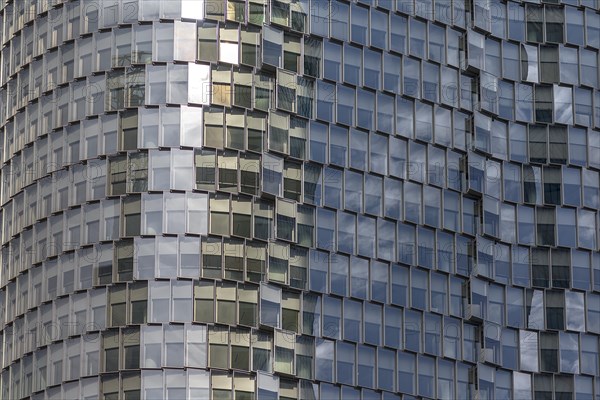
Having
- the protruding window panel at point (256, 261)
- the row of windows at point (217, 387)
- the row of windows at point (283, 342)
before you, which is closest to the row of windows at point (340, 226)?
the protruding window panel at point (256, 261)

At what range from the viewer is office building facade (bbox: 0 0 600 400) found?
533 feet

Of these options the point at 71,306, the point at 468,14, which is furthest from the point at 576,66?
the point at 71,306

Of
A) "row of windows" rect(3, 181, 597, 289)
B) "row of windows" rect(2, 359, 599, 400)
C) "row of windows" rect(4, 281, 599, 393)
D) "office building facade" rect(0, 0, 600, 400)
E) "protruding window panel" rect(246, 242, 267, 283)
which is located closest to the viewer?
"row of windows" rect(2, 359, 599, 400)

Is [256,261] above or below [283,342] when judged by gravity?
above

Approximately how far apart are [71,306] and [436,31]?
102ft

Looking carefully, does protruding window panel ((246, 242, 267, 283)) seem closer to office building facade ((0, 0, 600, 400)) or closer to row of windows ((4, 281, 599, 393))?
office building facade ((0, 0, 600, 400))

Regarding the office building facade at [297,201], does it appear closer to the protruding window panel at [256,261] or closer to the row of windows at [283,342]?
the row of windows at [283,342]

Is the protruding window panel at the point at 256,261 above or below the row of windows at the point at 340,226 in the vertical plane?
below

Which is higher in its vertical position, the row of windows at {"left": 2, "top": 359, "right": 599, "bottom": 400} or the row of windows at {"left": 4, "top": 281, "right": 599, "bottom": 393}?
the row of windows at {"left": 4, "top": 281, "right": 599, "bottom": 393}

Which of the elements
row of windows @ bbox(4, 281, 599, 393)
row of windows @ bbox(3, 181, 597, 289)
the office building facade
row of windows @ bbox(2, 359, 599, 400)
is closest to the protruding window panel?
the office building facade

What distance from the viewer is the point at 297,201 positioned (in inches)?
6555

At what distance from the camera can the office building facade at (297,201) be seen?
162 meters

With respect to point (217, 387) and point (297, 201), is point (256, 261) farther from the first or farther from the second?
point (217, 387)

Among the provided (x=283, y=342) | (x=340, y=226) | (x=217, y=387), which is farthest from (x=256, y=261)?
(x=217, y=387)
